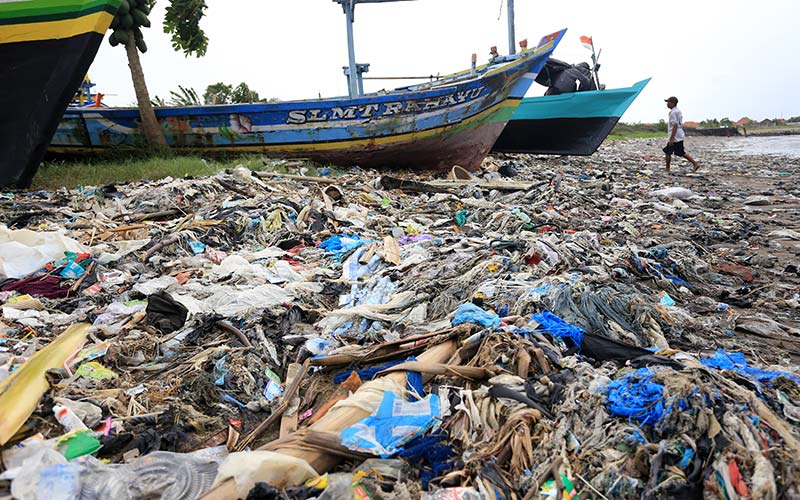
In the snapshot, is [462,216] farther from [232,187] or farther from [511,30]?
[511,30]

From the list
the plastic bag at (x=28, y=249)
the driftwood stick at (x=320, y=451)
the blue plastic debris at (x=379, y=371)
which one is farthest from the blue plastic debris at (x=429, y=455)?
the plastic bag at (x=28, y=249)

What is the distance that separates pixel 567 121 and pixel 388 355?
1317 cm

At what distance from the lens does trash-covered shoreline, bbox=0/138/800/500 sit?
1.73 meters

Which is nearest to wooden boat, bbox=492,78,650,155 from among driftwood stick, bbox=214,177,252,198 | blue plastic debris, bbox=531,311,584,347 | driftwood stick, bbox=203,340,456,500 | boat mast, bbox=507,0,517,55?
boat mast, bbox=507,0,517,55

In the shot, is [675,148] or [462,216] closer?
[462,216]

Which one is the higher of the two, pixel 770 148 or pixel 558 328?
pixel 770 148

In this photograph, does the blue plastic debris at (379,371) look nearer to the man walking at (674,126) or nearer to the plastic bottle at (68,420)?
the plastic bottle at (68,420)

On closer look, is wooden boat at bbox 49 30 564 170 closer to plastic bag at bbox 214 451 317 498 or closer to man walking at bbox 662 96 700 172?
man walking at bbox 662 96 700 172

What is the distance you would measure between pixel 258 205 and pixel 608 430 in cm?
542

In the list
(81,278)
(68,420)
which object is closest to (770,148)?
(81,278)

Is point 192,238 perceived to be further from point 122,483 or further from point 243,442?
point 122,483

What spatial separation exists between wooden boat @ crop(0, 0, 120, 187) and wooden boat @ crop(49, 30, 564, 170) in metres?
3.00

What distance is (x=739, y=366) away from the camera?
241 centimetres

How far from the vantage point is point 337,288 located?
4.07 metres
